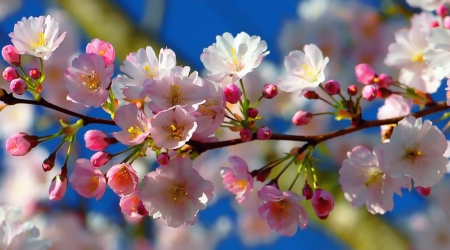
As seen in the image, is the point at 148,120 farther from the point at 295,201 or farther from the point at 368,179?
the point at 368,179

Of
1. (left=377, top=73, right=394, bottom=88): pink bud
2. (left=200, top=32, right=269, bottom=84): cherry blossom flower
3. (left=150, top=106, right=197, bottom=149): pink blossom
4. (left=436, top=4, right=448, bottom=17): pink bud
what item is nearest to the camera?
(left=150, top=106, right=197, bottom=149): pink blossom

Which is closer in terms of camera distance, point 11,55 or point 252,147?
point 11,55

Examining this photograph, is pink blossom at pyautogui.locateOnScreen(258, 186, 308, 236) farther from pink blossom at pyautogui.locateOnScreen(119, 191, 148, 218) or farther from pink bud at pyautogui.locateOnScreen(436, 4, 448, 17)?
pink bud at pyautogui.locateOnScreen(436, 4, 448, 17)

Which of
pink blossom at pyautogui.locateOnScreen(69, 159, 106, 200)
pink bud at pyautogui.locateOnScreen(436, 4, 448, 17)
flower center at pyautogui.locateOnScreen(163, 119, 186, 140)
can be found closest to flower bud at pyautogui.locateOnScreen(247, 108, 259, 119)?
flower center at pyautogui.locateOnScreen(163, 119, 186, 140)

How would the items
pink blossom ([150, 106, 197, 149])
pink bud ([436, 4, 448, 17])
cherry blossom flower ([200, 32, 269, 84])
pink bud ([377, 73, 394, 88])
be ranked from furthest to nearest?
pink bud ([436, 4, 448, 17])
pink bud ([377, 73, 394, 88])
cherry blossom flower ([200, 32, 269, 84])
pink blossom ([150, 106, 197, 149])

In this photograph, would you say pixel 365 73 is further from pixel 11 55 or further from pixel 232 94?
pixel 11 55

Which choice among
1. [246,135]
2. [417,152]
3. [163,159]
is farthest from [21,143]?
[417,152]

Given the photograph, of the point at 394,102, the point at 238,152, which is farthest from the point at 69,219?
the point at 394,102
